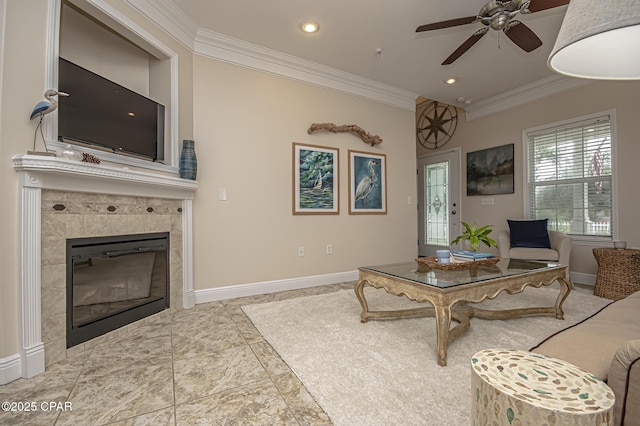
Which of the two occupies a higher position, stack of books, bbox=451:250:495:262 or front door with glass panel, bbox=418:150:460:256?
front door with glass panel, bbox=418:150:460:256

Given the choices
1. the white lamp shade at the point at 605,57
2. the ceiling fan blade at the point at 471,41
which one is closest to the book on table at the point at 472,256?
the ceiling fan blade at the point at 471,41

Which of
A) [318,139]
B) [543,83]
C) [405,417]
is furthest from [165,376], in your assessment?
[543,83]

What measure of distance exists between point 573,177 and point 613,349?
3.89m

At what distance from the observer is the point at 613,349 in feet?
3.30

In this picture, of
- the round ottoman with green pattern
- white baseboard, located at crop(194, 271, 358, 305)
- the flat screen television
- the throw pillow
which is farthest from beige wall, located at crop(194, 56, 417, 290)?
the round ottoman with green pattern

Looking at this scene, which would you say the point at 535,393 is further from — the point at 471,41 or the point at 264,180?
the point at 264,180

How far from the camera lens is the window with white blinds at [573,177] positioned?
145 inches

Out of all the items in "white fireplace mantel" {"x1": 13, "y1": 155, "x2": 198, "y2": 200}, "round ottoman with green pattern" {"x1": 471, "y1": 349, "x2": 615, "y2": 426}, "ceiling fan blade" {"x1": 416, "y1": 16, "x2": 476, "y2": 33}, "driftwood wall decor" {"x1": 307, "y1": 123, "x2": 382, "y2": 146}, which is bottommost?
"round ottoman with green pattern" {"x1": 471, "y1": 349, "x2": 615, "y2": 426}

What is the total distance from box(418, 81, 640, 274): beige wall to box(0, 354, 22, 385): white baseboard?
216 inches

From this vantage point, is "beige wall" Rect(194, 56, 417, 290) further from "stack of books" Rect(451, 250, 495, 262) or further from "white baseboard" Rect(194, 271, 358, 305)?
"stack of books" Rect(451, 250, 495, 262)

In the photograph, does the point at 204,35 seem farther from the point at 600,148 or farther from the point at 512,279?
the point at 600,148

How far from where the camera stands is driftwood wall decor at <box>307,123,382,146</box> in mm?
3783

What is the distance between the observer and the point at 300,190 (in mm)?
3719

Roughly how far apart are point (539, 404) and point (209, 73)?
3552mm
